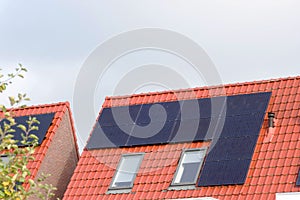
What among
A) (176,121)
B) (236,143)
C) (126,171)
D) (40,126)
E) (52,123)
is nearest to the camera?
(236,143)

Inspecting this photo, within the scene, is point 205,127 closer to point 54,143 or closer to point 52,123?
point 54,143

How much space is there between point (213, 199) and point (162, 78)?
6.12 metres

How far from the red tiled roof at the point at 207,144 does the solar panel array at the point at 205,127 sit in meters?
0.24

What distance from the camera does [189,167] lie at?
21625 millimetres

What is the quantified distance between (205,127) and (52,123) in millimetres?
5829

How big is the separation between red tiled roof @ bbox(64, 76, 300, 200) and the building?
1.39m

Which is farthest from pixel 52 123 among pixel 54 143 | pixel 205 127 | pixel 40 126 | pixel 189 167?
pixel 189 167

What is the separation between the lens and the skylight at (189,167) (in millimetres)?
21266

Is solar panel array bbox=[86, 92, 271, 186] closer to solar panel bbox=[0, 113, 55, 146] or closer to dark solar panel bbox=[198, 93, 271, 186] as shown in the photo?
dark solar panel bbox=[198, 93, 271, 186]

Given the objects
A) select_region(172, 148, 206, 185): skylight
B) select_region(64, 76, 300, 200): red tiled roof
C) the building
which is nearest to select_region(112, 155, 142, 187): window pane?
select_region(64, 76, 300, 200): red tiled roof

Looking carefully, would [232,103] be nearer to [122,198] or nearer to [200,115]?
[200,115]

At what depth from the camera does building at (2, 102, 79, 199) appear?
24594 millimetres

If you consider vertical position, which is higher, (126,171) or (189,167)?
(189,167)

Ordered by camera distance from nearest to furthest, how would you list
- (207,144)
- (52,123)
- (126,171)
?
(207,144) → (126,171) → (52,123)
